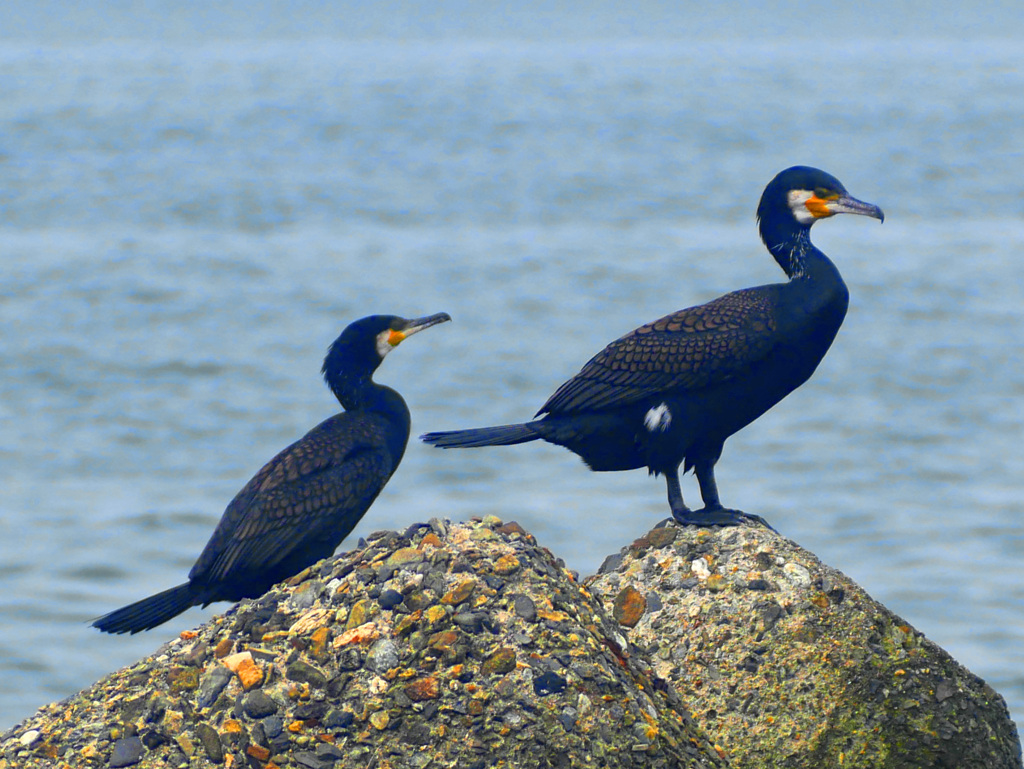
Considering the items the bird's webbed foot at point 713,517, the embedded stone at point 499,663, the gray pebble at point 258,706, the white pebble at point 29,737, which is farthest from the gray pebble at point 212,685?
the bird's webbed foot at point 713,517

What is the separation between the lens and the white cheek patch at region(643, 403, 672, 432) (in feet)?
22.9

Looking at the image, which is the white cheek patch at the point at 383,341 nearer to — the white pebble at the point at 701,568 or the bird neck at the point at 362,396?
the bird neck at the point at 362,396

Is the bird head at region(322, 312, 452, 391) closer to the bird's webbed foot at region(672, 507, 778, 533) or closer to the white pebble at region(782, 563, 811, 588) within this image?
the bird's webbed foot at region(672, 507, 778, 533)

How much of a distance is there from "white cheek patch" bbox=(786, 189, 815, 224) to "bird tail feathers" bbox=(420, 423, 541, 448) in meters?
1.47

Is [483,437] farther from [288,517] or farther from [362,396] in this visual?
[288,517]

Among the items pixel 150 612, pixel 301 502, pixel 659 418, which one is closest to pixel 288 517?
pixel 301 502

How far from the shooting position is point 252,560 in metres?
6.55

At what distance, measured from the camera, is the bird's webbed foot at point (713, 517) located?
6590 millimetres

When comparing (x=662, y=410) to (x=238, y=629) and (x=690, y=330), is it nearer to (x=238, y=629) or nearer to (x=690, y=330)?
(x=690, y=330)

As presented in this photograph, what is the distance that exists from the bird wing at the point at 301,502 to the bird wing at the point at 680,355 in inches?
33.7

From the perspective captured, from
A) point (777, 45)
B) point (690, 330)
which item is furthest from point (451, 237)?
point (777, 45)

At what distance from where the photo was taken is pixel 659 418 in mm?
6992

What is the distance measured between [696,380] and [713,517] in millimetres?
587

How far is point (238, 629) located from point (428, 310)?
2023cm
